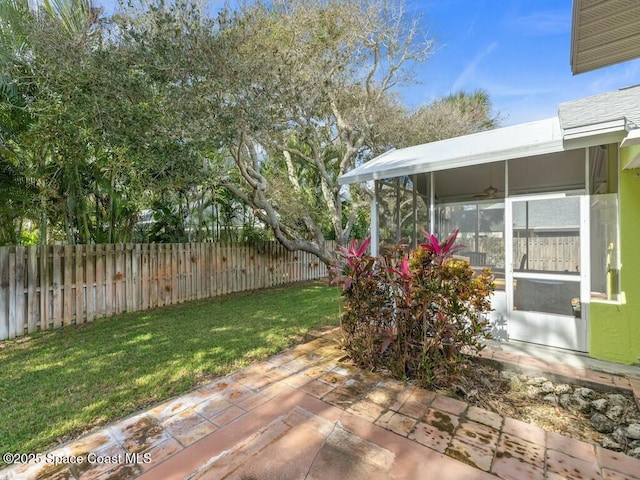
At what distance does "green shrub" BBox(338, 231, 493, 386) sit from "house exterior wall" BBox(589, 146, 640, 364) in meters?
1.71

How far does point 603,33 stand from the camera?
3.34 m

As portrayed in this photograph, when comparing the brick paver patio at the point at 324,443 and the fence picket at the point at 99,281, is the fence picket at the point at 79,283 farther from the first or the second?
the brick paver patio at the point at 324,443

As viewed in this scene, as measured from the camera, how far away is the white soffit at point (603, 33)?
2.99 meters

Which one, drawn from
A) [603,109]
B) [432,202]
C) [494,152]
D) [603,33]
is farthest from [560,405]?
[603,109]

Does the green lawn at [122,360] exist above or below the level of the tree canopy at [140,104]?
below

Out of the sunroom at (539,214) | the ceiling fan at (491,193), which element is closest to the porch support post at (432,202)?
the sunroom at (539,214)

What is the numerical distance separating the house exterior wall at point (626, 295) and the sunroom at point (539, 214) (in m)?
0.10

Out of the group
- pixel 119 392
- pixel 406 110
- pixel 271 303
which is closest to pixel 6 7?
pixel 119 392

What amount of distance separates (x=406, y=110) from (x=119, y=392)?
1304 centimetres

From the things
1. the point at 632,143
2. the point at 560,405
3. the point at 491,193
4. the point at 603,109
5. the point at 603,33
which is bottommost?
the point at 560,405

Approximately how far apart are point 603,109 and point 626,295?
266 cm

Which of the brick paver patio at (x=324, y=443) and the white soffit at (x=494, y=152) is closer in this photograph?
the brick paver patio at (x=324, y=443)

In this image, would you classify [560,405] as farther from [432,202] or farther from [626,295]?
[432,202]

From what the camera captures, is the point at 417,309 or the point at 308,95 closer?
the point at 417,309
